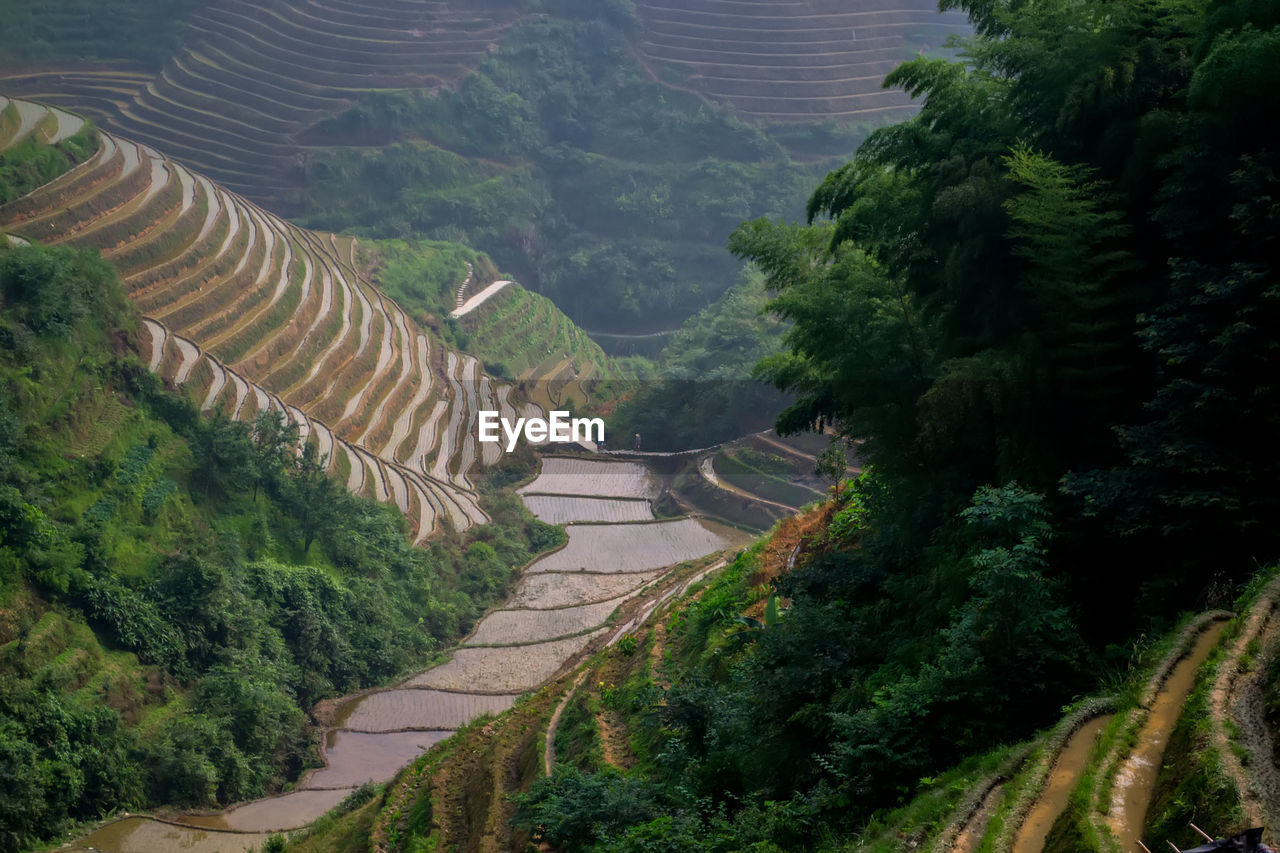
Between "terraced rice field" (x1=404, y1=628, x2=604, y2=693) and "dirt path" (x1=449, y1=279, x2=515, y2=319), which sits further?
"dirt path" (x1=449, y1=279, x2=515, y2=319)

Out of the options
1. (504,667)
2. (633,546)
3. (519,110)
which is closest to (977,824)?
(504,667)

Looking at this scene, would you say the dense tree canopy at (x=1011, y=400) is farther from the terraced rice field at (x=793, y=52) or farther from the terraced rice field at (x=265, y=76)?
the terraced rice field at (x=793, y=52)

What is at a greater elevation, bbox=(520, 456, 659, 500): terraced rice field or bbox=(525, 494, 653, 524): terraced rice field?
bbox=(520, 456, 659, 500): terraced rice field

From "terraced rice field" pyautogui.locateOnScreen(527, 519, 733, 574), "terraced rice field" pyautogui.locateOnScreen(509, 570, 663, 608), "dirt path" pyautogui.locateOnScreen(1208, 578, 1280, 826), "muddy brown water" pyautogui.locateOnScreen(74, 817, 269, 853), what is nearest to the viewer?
"dirt path" pyautogui.locateOnScreen(1208, 578, 1280, 826)

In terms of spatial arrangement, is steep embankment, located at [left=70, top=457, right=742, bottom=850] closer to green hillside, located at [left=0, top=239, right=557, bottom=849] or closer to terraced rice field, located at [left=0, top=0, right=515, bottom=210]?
green hillside, located at [left=0, top=239, right=557, bottom=849]

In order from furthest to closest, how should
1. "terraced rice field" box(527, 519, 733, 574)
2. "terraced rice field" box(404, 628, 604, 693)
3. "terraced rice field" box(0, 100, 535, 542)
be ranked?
"terraced rice field" box(527, 519, 733, 574) < "terraced rice field" box(0, 100, 535, 542) < "terraced rice field" box(404, 628, 604, 693)

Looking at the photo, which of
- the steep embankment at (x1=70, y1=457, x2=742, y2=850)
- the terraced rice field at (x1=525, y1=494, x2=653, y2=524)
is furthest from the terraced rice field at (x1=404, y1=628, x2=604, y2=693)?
the terraced rice field at (x1=525, y1=494, x2=653, y2=524)

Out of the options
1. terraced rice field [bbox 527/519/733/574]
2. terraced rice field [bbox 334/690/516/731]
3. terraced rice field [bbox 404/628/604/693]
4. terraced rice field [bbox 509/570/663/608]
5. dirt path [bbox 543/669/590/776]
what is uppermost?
terraced rice field [bbox 527/519/733/574]

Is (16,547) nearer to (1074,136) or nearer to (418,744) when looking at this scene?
(418,744)
